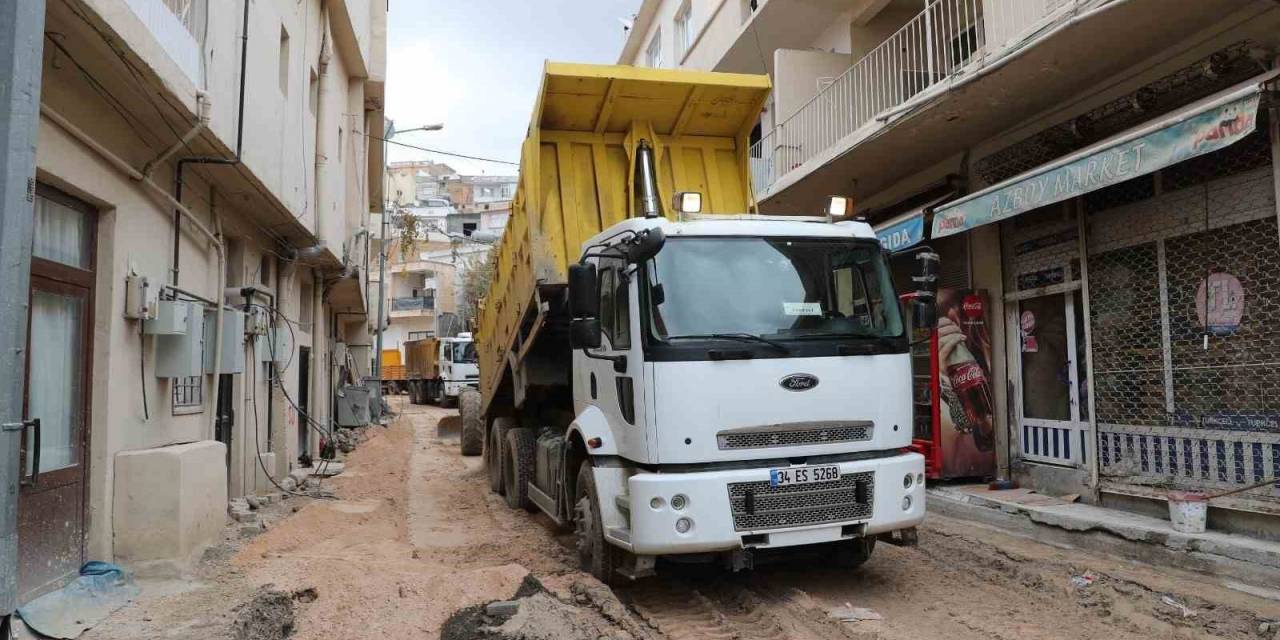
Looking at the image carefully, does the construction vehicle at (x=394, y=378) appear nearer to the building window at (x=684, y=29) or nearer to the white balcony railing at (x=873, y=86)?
the building window at (x=684, y=29)

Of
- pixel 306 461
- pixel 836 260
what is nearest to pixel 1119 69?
pixel 836 260

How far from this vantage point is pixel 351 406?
18.3 m

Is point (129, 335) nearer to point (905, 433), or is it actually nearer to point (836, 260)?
point (836, 260)

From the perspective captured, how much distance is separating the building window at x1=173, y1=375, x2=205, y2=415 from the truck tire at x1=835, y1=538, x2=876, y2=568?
217 inches

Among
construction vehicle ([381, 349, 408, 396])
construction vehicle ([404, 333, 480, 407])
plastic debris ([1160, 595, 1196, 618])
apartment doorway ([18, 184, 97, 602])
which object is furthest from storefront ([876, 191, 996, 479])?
construction vehicle ([381, 349, 408, 396])

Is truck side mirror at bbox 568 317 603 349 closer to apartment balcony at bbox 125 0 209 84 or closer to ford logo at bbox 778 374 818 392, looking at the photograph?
ford logo at bbox 778 374 818 392

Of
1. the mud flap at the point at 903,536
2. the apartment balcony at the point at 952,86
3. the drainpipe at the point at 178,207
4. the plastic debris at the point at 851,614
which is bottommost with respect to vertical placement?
the plastic debris at the point at 851,614

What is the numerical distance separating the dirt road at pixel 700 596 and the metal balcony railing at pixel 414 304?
151 ft

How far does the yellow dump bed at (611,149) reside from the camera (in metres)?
7.13

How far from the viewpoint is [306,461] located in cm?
1306

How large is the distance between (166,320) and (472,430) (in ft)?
29.5

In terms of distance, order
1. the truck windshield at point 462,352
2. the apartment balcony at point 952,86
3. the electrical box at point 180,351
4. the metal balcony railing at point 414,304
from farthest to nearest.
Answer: the metal balcony railing at point 414,304
the truck windshield at point 462,352
the apartment balcony at point 952,86
the electrical box at point 180,351

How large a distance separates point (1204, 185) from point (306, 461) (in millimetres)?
12182

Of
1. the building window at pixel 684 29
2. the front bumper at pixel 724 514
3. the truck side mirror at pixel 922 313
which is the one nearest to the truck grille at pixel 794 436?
the front bumper at pixel 724 514
